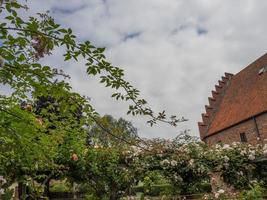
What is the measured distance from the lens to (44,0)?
2.34 m

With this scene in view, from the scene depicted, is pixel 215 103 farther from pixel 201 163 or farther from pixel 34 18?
pixel 34 18

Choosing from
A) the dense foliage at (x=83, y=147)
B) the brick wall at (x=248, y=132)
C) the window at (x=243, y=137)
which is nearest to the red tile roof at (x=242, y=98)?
the brick wall at (x=248, y=132)

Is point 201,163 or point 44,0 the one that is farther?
point 201,163

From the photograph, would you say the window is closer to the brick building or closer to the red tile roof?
the brick building

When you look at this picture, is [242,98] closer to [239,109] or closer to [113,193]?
[239,109]

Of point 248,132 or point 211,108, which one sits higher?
point 211,108

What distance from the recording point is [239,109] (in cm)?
2094

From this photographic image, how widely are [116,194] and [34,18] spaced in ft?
23.7

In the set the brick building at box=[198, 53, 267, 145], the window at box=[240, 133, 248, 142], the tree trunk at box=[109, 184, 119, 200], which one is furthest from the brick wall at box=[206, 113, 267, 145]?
the tree trunk at box=[109, 184, 119, 200]

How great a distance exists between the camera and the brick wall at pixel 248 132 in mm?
17719

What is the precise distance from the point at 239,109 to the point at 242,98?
3.47ft

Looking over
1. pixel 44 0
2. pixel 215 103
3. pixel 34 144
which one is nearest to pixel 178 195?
pixel 34 144

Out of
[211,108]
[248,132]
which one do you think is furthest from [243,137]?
[211,108]

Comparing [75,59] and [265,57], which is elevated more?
[265,57]
